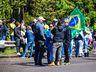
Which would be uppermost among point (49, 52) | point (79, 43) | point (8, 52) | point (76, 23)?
point (76, 23)

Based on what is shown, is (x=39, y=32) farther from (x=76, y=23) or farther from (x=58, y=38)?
(x=76, y=23)

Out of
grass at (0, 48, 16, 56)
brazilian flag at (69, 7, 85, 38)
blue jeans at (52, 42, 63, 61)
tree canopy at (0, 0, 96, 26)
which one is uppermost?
tree canopy at (0, 0, 96, 26)

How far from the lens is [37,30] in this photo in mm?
20375

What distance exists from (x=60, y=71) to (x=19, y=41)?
747 centimetres

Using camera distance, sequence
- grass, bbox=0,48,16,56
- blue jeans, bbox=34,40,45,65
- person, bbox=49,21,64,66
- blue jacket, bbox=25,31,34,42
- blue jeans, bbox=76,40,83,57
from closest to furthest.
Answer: person, bbox=49,21,64,66, blue jeans, bbox=34,40,45,65, blue jacket, bbox=25,31,34,42, blue jeans, bbox=76,40,83,57, grass, bbox=0,48,16,56

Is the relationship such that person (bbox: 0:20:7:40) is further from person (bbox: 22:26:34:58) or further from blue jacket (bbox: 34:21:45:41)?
blue jacket (bbox: 34:21:45:41)

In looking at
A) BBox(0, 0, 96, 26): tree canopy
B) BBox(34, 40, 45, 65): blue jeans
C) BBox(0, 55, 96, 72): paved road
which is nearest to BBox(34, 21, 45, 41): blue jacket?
BBox(34, 40, 45, 65): blue jeans

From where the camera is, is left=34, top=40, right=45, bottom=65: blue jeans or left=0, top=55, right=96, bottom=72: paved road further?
left=34, top=40, right=45, bottom=65: blue jeans

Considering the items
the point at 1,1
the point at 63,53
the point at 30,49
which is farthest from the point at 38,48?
the point at 1,1

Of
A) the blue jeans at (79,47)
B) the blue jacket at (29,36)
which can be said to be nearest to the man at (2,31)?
the blue jacket at (29,36)

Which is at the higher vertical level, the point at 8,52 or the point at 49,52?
the point at 49,52

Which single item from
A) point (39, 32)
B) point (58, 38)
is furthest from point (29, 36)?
point (58, 38)

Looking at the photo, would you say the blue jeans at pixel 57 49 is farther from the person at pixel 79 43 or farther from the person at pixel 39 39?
the person at pixel 79 43

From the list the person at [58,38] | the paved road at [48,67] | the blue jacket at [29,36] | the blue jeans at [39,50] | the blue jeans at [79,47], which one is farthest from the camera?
the blue jeans at [79,47]
